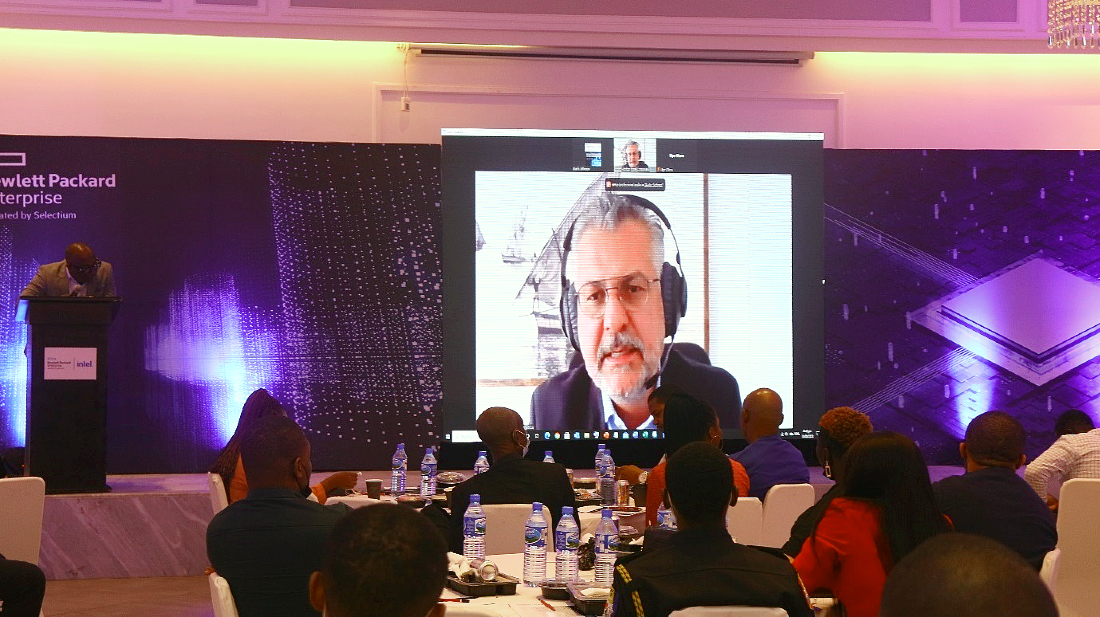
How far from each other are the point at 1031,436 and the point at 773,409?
398 cm

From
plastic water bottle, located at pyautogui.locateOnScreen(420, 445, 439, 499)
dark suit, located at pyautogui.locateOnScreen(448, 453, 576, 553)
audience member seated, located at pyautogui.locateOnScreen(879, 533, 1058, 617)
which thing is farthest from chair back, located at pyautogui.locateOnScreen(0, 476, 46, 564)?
audience member seated, located at pyautogui.locateOnScreen(879, 533, 1058, 617)

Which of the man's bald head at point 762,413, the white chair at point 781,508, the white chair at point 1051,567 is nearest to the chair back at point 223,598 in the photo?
the white chair at point 1051,567

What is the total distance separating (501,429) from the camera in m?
4.77

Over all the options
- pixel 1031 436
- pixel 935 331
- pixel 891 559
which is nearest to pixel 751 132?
pixel 935 331

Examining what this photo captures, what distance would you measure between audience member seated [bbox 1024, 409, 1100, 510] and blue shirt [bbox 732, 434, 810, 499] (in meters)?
0.98

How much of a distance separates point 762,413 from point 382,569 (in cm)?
383

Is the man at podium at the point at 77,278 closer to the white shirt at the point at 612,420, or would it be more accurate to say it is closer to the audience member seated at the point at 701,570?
the white shirt at the point at 612,420

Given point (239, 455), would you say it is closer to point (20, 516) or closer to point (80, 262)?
point (20, 516)

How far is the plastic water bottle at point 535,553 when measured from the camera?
379 cm

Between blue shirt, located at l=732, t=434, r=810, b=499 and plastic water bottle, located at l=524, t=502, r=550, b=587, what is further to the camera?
blue shirt, located at l=732, t=434, r=810, b=499

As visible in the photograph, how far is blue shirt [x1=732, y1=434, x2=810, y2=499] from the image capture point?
512 cm

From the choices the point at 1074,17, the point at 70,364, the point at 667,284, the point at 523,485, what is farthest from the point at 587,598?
the point at 667,284

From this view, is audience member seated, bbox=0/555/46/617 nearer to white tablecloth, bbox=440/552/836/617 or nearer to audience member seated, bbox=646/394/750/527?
white tablecloth, bbox=440/552/836/617

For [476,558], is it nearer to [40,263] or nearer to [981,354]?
[40,263]
